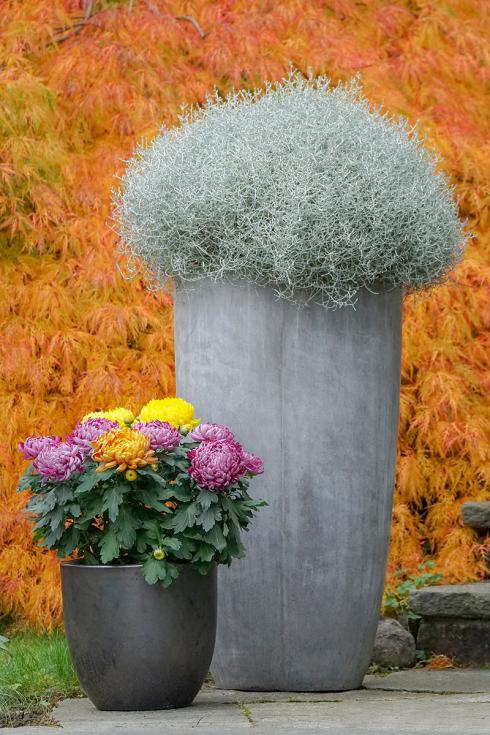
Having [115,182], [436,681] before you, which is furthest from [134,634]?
[115,182]

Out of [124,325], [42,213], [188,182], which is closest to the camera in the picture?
[188,182]

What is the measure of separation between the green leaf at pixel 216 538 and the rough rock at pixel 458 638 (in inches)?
54.5

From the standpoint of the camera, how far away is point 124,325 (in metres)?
3.94

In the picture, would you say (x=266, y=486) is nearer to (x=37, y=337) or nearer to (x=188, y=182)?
(x=188, y=182)

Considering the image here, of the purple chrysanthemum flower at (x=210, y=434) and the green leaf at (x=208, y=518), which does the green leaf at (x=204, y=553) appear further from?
the purple chrysanthemum flower at (x=210, y=434)

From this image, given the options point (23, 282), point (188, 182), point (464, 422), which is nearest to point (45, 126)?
point (23, 282)

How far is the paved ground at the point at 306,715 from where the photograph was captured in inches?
90.5

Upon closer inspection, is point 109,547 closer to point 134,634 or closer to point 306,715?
point 134,634

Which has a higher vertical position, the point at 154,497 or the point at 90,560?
the point at 154,497

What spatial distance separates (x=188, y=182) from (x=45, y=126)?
5.47 ft

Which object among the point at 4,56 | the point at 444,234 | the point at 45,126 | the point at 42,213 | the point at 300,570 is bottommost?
the point at 300,570

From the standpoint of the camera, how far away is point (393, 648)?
3588 mm

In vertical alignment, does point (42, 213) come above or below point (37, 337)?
above

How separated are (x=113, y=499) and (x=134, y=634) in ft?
1.04
